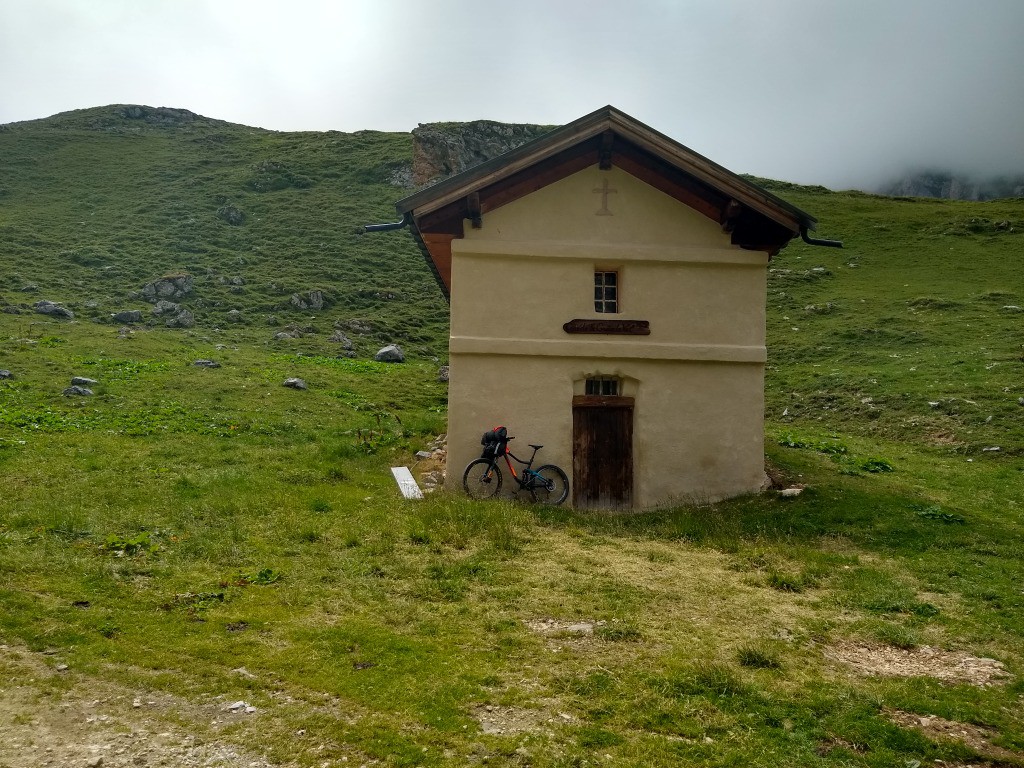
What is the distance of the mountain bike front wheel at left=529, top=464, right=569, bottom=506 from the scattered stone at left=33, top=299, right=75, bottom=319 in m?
25.7

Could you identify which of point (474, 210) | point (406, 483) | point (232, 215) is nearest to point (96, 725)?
point (406, 483)

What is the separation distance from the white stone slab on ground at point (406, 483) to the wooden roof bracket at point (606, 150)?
22.8 ft

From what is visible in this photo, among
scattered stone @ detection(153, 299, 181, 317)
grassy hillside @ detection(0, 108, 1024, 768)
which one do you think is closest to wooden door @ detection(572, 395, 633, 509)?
grassy hillside @ detection(0, 108, 1024, 768)

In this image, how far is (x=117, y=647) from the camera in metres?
6.50

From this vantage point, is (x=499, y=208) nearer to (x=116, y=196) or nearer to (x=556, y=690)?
(x=556, y=690)

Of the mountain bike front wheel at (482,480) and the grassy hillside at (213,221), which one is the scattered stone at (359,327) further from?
the mountain bike front wheel at (482,480)

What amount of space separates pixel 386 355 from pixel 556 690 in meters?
26.9

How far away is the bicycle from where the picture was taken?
1383cm

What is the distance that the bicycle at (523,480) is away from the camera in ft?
45.4

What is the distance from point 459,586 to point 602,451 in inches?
250

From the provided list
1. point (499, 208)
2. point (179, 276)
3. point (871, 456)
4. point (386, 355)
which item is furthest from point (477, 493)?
point (179, 276)

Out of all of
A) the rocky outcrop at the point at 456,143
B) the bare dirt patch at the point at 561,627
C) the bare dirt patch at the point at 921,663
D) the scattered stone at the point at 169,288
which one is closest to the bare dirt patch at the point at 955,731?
the bare dirt patch at the point at 921,663

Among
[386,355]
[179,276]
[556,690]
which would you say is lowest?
[556,690]

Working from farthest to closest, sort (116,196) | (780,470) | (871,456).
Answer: (116,196) < (871,456) < (780,470)
